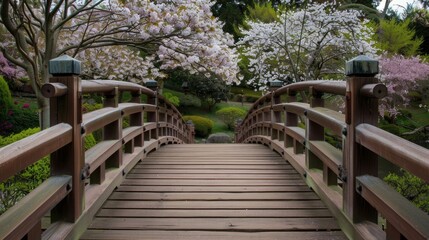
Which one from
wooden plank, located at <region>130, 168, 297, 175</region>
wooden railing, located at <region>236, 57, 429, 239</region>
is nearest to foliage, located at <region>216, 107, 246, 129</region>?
wooden plank, located at <region>130, 168, 297, 175</region>

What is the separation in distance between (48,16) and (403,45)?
74.4 ft

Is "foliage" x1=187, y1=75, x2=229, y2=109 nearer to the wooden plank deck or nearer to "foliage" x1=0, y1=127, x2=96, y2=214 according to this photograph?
"foliage" x1=0, y1=127, x2=96, y2=214

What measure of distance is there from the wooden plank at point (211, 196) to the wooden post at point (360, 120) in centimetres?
98

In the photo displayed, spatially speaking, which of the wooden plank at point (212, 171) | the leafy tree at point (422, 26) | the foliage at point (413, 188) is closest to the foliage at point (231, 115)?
the leafy tree at point (422, 26)

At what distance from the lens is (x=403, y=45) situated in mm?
24188

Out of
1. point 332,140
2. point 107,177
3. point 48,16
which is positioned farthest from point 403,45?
point 107,177

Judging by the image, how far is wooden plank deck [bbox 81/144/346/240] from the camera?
2.67m

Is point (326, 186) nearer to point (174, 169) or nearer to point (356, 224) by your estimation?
point (356, 224)

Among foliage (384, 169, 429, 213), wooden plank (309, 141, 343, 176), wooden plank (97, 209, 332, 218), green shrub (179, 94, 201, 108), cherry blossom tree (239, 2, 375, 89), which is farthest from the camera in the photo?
green shrub (179, 94, 201, 108)

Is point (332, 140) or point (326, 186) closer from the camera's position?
point (326, 186)

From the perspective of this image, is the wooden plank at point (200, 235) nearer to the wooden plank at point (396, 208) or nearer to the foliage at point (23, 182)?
the wooden plank at point (396, 208)

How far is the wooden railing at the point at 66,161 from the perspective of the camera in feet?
5.76

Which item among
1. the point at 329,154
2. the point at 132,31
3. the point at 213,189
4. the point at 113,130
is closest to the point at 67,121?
the point at 113,130

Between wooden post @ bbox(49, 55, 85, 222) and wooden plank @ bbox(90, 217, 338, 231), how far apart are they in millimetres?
355
